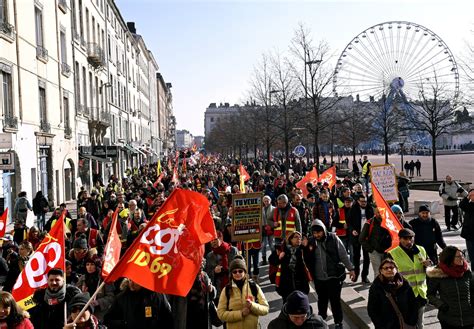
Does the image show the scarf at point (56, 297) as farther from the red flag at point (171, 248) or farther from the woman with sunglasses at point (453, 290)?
the woman with sunglasses at point (453, 290)

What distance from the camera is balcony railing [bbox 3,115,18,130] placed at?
20.2 metres

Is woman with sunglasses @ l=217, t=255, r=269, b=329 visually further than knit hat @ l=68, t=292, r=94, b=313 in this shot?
Yes

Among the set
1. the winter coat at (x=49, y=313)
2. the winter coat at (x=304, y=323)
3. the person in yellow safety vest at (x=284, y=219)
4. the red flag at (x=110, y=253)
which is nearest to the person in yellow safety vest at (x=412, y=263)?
the winter coat at (x=304, y=323)

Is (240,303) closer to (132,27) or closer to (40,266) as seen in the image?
(40,266)

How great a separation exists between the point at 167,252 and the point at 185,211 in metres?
0.46

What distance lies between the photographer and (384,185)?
1280cm

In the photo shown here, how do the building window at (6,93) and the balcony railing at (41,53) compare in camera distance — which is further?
the balcony railing at (41,53)

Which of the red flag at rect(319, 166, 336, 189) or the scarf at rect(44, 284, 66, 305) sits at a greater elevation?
the red flag at rect(319, 166, 336, 189)

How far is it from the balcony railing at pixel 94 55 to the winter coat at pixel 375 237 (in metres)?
31.9

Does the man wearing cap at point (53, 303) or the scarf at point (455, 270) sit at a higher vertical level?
the scarf at point (455, 270)

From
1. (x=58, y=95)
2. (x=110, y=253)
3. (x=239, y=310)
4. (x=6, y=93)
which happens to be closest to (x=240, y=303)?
(x=239, y=310)

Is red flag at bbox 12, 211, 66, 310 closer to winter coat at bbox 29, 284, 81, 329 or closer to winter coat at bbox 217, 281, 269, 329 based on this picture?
winter coat at bbox 29, 284, 81, 329

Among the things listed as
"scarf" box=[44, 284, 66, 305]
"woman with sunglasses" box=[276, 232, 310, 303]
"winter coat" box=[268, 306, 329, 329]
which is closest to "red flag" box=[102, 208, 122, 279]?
"scarf" box=[44, 284, 66, 305]

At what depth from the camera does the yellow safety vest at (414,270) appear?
21.8 feet
